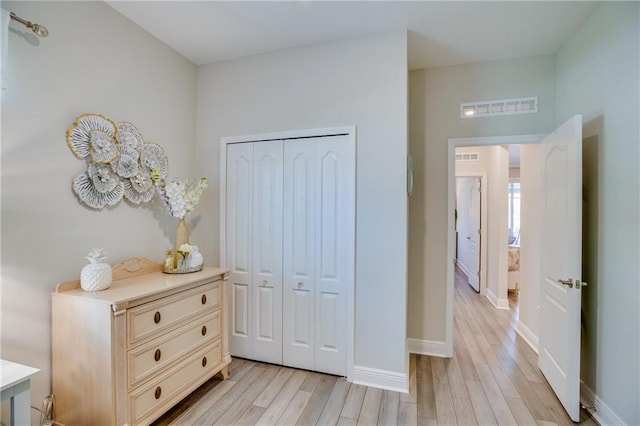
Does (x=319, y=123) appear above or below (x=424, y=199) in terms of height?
above

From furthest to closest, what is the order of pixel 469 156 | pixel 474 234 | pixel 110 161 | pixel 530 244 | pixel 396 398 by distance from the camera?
pixel 474 234, pixel 469 156, pixel 530 244, pixel 396 398, pixel 110 161

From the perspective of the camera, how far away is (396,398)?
2.20 metres

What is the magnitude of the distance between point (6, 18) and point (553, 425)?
13.0ft

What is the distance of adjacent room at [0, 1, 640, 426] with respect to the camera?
172 centimetres

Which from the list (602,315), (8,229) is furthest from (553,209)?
(8,229)

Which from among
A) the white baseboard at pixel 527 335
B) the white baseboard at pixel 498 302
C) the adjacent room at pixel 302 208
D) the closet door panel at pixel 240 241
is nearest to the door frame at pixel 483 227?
the white baseboard at pixel 498 302

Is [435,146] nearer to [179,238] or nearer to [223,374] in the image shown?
[179,238]

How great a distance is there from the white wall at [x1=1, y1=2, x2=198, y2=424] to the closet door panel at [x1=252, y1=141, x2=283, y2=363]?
0.94 m

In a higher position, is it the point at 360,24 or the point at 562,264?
the point at 360,24

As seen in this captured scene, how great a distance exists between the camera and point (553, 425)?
1919 millimetres

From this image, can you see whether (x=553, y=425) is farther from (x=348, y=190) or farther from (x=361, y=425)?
(x=348, y=190)

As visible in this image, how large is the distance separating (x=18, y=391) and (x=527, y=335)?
4.14m

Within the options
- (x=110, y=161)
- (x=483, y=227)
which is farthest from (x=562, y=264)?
(x=110, y=161)

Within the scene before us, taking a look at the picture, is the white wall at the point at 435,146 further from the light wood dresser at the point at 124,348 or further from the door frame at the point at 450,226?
the light wood dresser at the point at 124,348
